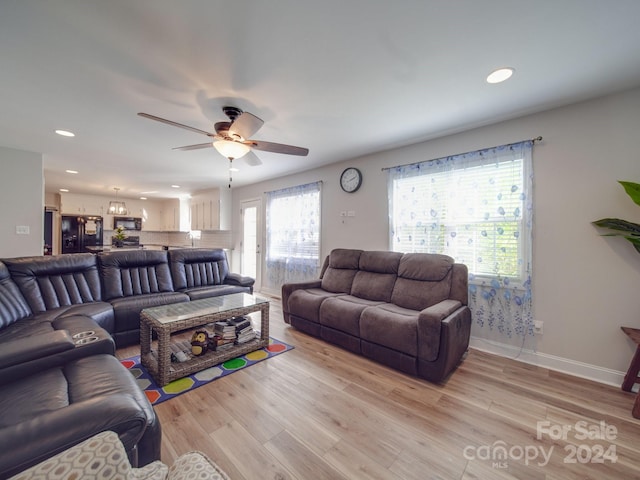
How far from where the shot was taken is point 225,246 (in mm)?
6648

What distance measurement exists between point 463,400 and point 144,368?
9.14ft

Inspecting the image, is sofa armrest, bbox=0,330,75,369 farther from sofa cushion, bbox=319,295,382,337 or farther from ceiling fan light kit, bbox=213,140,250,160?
sofa cushion, bbox=319,295,382,337

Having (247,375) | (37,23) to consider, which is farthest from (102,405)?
(37,23)

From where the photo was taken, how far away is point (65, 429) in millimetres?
853

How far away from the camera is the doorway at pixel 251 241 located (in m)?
5.80

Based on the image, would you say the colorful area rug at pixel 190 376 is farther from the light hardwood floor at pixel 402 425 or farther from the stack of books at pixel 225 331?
the stack of books at pixel 225 331

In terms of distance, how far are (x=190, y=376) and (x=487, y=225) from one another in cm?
333

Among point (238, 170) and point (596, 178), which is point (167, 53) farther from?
point (596, 178)

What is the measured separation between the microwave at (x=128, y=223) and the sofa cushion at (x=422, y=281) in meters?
8.91

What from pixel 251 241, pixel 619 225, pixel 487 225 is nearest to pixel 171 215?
pixel 251 241

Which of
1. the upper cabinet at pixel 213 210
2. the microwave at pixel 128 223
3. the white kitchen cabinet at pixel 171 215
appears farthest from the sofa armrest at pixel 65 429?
the microwave at pixel 128 223

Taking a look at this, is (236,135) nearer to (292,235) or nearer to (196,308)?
(196,308)

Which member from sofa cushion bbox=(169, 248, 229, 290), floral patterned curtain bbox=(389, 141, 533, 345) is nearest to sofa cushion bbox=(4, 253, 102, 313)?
sofa cushion bbox=(169, 248, 229, 290)

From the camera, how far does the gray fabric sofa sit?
2.22 m
